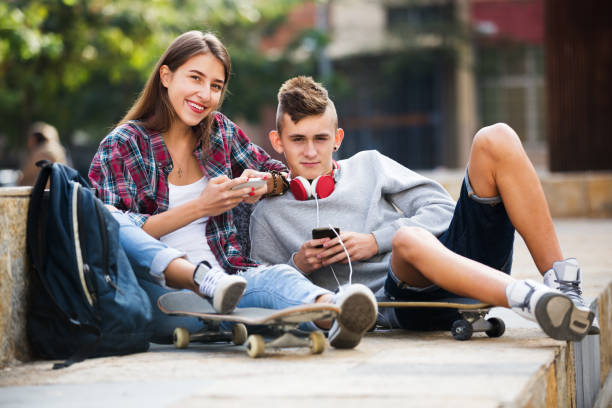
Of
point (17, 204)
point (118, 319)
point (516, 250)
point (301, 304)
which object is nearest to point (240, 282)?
point (301, 304)

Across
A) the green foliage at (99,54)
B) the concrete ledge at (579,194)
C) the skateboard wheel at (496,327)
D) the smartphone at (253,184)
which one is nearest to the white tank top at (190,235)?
the smartphone at (253,184)

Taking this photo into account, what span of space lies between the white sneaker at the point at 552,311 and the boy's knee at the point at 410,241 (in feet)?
1.49

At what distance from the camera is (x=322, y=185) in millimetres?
3977

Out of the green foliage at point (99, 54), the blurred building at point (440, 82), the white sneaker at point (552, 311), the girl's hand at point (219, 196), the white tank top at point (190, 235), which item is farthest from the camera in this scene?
the blurred building at point (440, 82)

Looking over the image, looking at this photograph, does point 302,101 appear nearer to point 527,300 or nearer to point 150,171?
point 150,171

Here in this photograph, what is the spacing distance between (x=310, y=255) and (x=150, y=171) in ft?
2.74

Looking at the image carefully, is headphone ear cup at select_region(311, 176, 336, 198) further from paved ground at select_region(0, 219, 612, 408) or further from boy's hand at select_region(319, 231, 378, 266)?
paved ground at select_region(0, 219, 612, 408)

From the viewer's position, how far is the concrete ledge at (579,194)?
38.2 ft

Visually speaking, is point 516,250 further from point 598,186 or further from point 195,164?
point 195,164

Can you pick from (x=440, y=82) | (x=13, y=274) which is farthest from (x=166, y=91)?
(x=440, y=82)

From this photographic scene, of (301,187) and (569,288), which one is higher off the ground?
(301,187)

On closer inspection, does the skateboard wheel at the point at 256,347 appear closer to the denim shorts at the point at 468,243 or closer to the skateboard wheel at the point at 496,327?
the denim shorts at the point at 468,243

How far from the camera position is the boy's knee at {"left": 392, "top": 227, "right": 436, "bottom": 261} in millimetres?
3451

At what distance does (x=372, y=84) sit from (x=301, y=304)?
81.2ft
